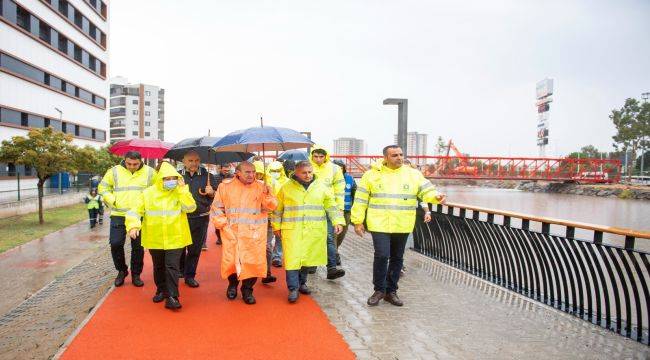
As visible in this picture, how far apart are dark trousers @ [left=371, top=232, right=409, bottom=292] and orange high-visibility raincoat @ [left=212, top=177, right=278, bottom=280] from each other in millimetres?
1254

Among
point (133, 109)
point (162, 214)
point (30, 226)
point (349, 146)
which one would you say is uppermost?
point (133, 109)

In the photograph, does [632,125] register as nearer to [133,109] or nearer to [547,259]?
[547,259]

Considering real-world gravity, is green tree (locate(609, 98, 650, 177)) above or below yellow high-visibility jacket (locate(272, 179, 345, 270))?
above

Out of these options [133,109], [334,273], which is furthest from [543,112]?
[334,273]

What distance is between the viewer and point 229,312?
4512mm

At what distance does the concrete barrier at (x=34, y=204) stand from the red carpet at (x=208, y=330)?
47.5ft

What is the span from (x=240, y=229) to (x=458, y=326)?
2.44m

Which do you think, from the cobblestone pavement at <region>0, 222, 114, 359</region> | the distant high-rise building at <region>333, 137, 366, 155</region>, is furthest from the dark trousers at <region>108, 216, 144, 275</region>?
the distant high-rise building at <region>333, 137, 366, 155</region>

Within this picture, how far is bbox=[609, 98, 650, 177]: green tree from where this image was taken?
211 feet

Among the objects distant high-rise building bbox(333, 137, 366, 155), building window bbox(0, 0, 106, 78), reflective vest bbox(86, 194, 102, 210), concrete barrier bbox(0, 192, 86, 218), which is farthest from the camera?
distant high-rise building bbox(333, 137, 366, 155)

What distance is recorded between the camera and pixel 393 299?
4859mm

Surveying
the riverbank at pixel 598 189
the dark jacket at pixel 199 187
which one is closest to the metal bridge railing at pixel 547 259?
the dark jacket at pixel 199 187

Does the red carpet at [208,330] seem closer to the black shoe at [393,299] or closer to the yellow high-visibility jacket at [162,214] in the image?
the yellow high-visibility jacket at [162,214]

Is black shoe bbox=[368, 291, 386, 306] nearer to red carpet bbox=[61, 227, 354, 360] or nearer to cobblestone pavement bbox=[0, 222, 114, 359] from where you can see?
red carpet bbox=[61, 227, 354, 360]
